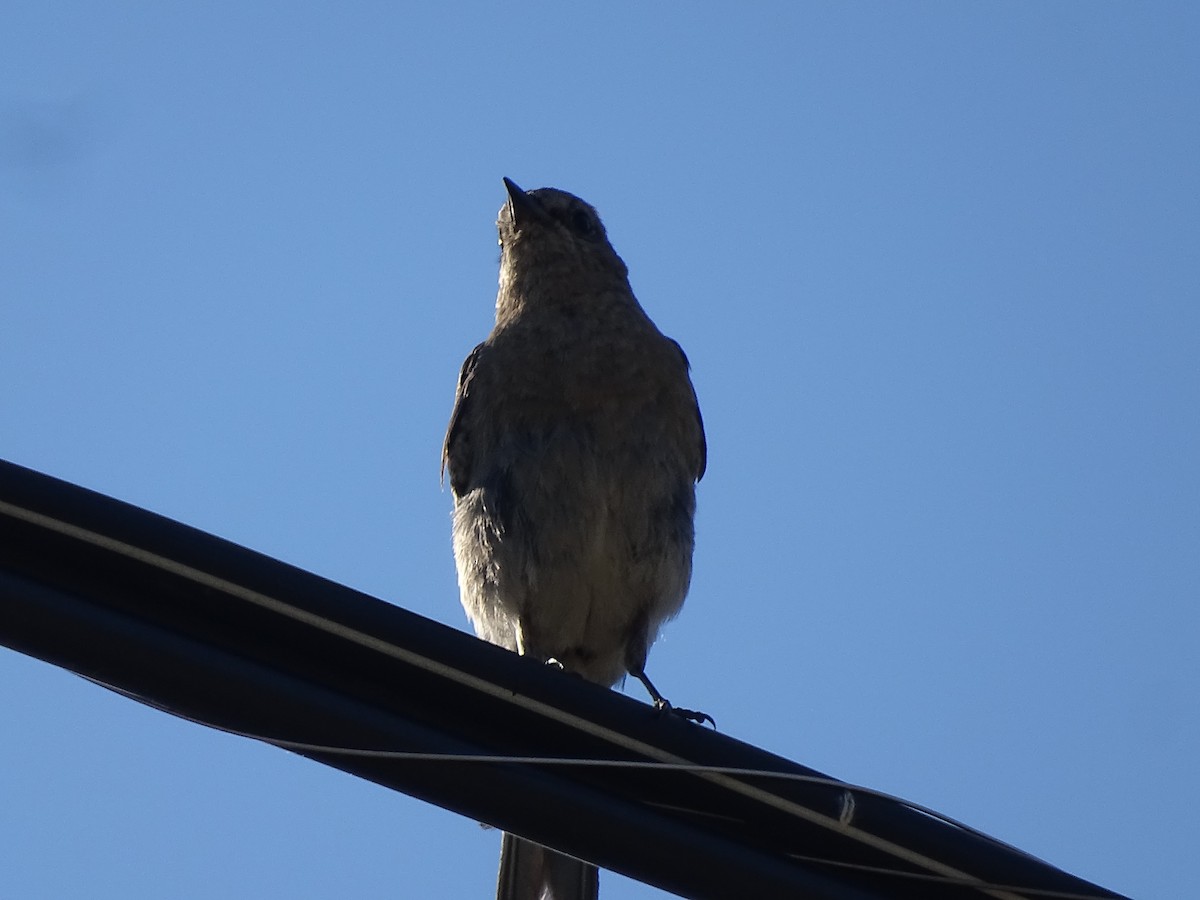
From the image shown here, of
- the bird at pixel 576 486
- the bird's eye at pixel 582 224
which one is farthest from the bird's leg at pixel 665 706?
the bird's eye at pixel 582 224

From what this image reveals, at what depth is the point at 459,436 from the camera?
777 centimetres

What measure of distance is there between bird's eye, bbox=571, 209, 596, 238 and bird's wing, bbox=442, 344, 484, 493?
1.11 meters

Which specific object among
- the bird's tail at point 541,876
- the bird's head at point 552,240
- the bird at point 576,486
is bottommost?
the bird's tail at point 541,876

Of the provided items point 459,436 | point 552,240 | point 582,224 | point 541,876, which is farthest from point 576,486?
point 582,224

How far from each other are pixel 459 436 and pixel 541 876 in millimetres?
2251

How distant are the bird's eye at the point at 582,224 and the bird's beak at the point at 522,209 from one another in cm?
17

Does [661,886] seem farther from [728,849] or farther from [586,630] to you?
[586,630]

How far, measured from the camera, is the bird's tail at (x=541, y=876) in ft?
20.6

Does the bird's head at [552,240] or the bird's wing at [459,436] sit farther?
the bird's head at [552,240]

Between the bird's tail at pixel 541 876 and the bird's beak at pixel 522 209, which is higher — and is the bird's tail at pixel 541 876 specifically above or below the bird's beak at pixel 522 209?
below

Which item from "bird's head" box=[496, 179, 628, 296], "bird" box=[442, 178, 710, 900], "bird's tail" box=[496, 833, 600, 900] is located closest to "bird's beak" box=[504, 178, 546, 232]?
"bird's head" box=[496, 179, 628, 296]

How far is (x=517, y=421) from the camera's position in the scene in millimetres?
7375

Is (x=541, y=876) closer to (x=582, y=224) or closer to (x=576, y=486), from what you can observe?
(x=576, y=486)

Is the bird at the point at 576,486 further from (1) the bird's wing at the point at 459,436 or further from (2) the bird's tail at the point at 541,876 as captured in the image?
(2) the bird's tail at the point at 541,876
